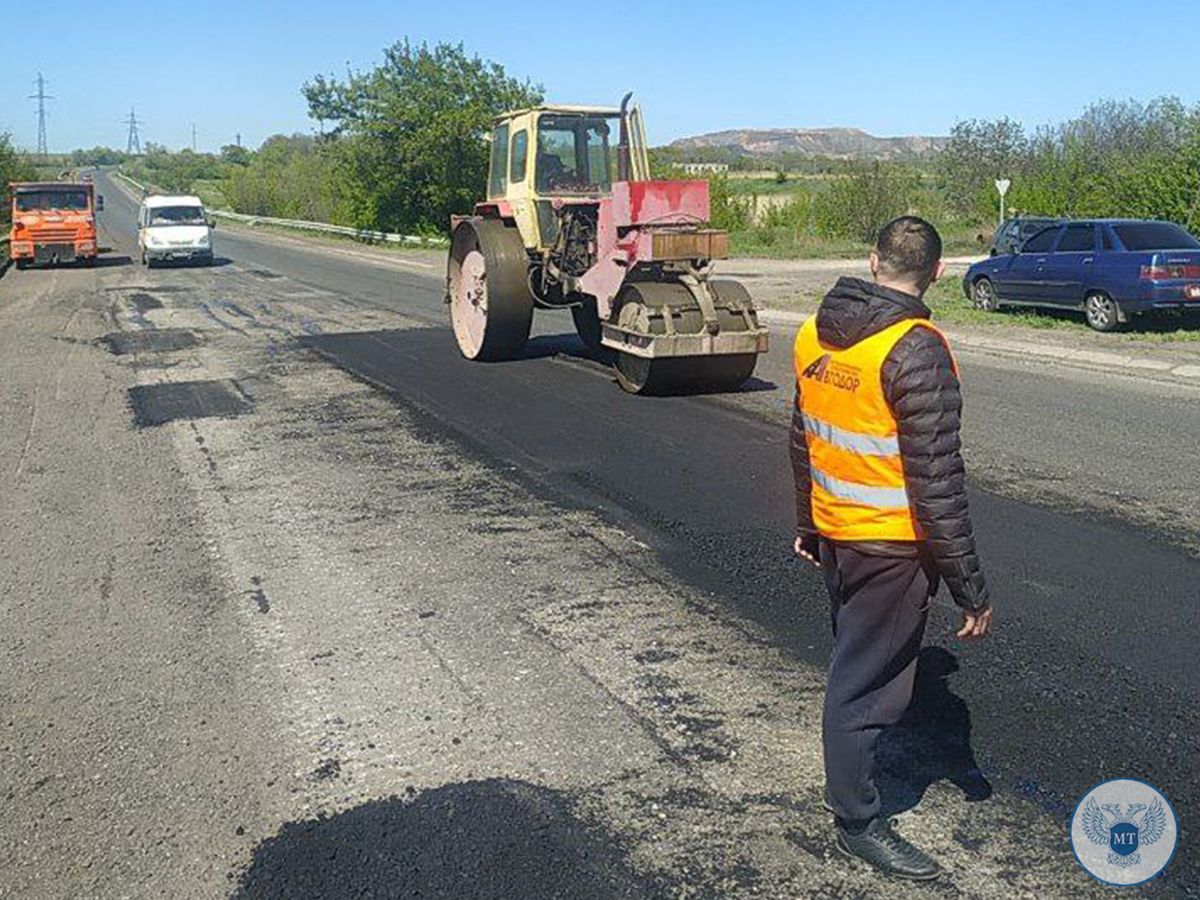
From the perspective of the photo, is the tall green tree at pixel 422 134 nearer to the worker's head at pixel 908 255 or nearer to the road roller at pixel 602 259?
the road roller at pixel 602 259

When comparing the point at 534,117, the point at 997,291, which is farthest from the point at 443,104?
the point at 534,117

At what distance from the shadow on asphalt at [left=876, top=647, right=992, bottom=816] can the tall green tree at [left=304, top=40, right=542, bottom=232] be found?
40.6 m

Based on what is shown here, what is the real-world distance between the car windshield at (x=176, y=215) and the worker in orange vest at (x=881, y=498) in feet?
99.6

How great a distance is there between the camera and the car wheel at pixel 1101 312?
15.5 meters

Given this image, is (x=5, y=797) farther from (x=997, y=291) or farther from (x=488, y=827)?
(x=997, y=291)

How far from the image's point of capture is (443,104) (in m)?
43.3

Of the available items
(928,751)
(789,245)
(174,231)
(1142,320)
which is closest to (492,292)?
(928,751)

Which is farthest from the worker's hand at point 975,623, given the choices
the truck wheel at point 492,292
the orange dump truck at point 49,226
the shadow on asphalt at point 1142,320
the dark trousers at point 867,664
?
the orange dump truck at point 49,226

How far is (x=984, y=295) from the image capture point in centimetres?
1836

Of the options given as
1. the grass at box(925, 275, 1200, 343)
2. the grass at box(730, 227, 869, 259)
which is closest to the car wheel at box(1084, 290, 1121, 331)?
the grass at box(925, 275, 1200, 343)

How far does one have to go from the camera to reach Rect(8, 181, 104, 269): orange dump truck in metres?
29.7

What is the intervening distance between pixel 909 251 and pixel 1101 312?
13929mm

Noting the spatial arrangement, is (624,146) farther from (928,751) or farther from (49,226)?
(49,226)

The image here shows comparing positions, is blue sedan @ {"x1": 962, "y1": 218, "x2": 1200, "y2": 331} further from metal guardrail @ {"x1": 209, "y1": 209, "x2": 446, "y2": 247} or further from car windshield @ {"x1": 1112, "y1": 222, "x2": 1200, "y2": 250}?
metal guardrail @ {"x1": 209, "y1": 209, "x2": 446, "y2": 247}
